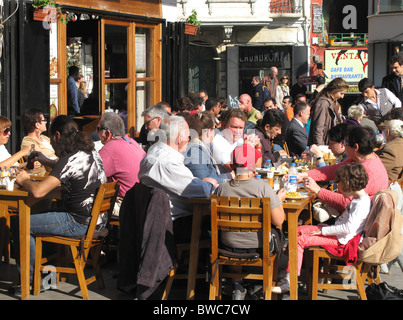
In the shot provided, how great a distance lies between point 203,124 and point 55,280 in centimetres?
237

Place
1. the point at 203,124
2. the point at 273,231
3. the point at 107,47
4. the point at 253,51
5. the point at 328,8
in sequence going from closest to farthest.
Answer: the point at 273,231 < the point at 203,124 < the point at 107,47 < the point at 253,51 < the point at 328,8

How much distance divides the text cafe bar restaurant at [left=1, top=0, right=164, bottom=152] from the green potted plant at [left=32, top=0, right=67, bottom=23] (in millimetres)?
27

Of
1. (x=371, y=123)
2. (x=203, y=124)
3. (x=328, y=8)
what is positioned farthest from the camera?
(x=328, y=8)

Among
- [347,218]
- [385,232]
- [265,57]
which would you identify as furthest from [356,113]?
[265,57]

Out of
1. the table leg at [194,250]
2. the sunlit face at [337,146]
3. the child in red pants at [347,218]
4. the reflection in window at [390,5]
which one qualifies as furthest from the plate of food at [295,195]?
the reflection in window at [390,5]

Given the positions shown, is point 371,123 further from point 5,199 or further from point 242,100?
point 5,199

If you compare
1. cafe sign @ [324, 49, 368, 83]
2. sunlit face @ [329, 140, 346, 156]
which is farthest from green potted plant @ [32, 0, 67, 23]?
cafe sign @ [324, 49, 368, 83]

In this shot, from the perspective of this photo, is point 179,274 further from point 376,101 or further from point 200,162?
point 376,101

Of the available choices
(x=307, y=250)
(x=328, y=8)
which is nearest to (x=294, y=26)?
(x=328, y=8)

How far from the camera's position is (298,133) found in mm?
9328

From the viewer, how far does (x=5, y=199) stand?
5766 millimetres

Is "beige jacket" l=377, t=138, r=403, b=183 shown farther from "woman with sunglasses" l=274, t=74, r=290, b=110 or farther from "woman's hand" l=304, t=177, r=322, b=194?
"woman with sunglasses" l=274, t=74, r=290, b=110

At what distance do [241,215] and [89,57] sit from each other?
23.2 feet

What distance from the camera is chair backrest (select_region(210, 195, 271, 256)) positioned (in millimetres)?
5023
